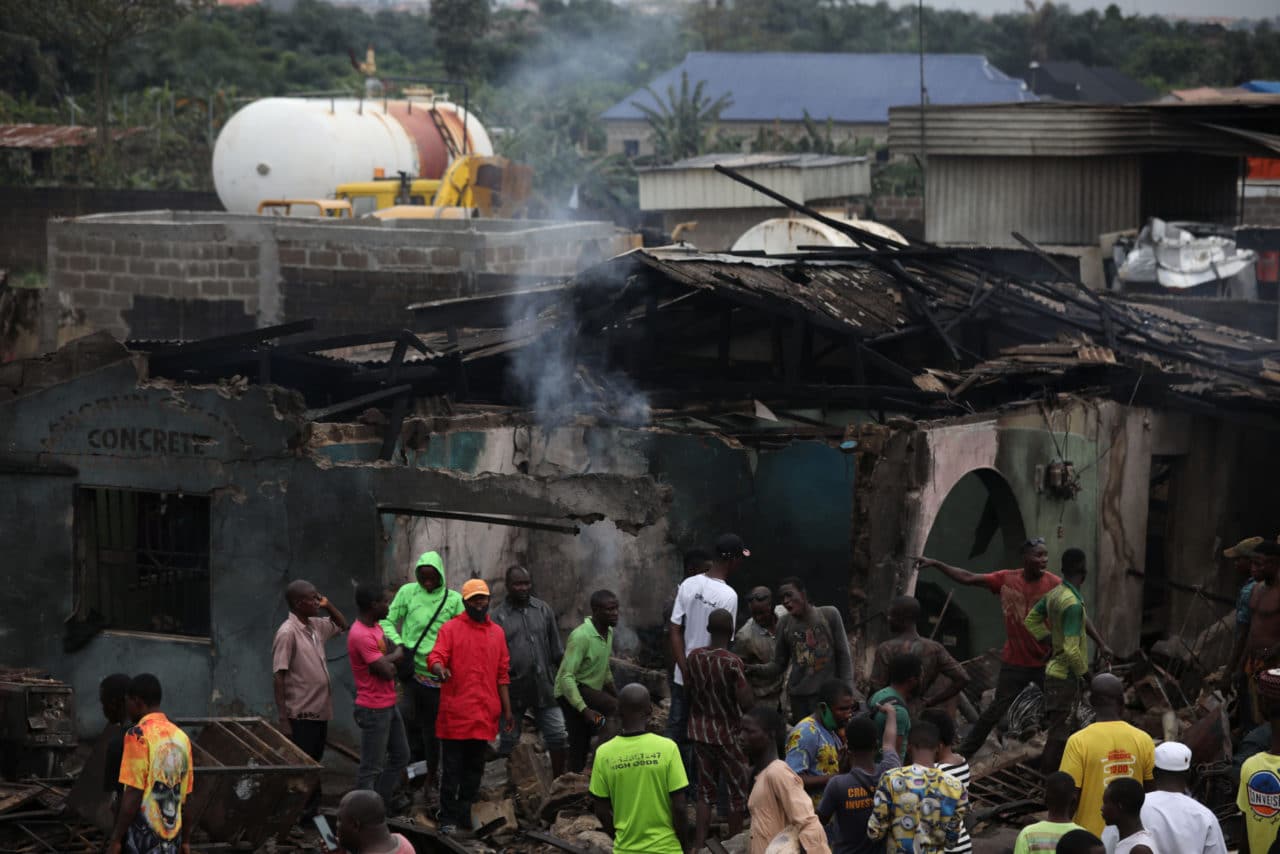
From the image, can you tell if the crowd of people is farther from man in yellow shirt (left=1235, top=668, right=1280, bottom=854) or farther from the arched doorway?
the arched doorway

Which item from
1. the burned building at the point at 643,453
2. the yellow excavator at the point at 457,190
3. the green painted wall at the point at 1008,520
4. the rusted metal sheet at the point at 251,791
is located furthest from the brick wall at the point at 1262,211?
the rusted metal sheet at the point at 251,791

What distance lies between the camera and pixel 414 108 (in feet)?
104

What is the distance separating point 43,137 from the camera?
4444cm

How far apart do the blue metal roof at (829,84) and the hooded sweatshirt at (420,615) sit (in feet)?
199

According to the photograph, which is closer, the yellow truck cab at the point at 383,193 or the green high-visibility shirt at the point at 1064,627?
the green high-visibility shirt at the point at 1064,627

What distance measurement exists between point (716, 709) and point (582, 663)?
53.6 inches

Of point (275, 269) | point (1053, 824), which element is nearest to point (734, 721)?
point (1053, 824)

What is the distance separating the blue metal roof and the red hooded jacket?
6121cm

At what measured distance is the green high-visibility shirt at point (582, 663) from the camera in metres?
10.2

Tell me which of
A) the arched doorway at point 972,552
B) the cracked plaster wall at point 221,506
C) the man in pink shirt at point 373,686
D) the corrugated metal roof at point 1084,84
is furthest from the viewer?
the corrugated metal roof at point 1084,84

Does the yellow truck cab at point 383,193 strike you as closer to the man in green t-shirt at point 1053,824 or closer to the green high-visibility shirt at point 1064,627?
the green high-visibility shirt at point 1064,627

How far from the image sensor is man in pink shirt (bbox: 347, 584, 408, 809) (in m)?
9.63

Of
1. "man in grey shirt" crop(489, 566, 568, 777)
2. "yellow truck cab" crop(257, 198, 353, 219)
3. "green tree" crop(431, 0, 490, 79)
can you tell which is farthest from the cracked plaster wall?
"green tree" crop(431, 0, 490, 79)

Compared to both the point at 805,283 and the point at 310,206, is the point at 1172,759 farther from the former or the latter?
the point at 310,206
